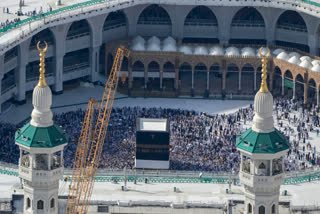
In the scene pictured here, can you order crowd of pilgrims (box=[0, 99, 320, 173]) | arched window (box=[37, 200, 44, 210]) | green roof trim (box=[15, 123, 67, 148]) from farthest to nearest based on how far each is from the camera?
crowd of pilgrims (box=[0, 99, 320, 173]) → arched window (box=[37, 200, 44, 210]) → green roof trim (box=[15, 123, 67, 148])

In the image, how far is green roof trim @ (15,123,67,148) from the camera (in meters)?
119

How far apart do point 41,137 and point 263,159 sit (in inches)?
706

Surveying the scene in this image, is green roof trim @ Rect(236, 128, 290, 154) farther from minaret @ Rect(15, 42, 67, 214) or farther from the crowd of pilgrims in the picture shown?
the crowd of pilgrims

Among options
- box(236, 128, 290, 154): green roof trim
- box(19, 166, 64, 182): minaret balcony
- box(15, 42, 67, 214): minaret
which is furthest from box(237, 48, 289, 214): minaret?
box(19, 166, 64, 182): minaret balcony

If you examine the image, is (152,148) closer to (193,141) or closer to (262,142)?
(193,141)

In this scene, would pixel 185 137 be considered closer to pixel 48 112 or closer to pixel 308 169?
pixel 308 169

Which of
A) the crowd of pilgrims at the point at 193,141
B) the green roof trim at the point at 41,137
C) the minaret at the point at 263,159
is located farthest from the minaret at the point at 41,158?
the crowd of pilgrims at the point at 193,141

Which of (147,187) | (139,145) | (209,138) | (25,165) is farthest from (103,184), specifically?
(25,165)

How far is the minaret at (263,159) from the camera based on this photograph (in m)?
118

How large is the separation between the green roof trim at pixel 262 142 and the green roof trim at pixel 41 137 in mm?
14607

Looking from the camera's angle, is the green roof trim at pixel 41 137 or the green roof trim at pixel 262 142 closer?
the green roof trim at pixel 262 142

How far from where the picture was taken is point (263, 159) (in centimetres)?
11850

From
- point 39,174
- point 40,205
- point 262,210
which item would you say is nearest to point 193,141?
point 262,210

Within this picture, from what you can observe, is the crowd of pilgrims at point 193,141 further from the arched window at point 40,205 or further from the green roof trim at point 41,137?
the arched window at point 40,205
